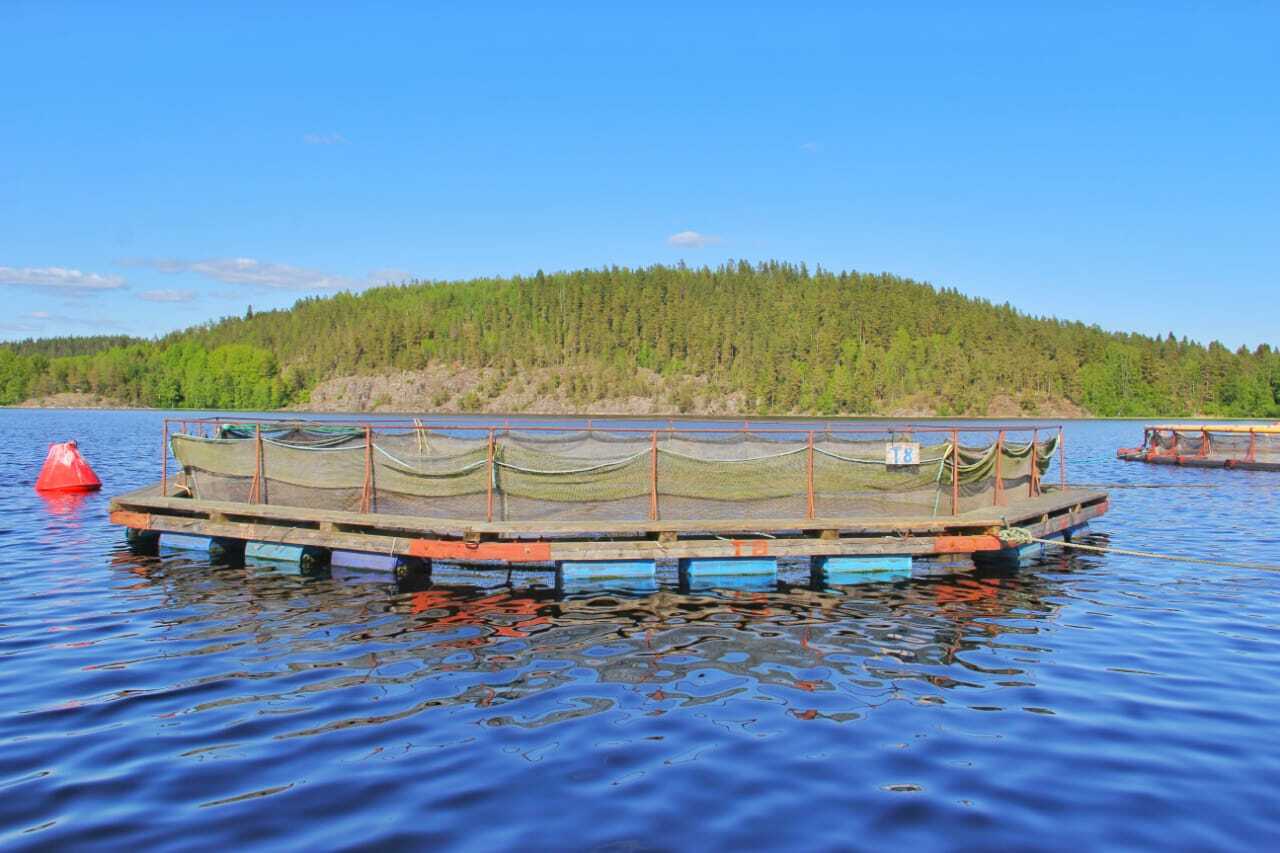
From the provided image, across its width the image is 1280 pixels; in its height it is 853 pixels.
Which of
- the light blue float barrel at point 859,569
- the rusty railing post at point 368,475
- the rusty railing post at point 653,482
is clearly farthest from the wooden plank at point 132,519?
the light blue float barrel at point 859,569

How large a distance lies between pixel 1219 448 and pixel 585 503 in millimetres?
47261

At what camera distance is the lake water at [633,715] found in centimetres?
693

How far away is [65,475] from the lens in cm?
3095

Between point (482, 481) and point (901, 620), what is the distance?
731cm

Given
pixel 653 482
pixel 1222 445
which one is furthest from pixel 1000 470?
pixel 1222 445

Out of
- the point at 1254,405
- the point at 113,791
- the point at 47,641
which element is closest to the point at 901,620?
the point at 113,791

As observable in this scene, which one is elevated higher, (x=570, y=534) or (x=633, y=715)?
(x=570, y=534)

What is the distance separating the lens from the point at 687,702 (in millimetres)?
9617

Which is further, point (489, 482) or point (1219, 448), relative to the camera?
point (1219, 448)

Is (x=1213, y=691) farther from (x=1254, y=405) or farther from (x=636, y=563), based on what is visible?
(x=1254, y=405)

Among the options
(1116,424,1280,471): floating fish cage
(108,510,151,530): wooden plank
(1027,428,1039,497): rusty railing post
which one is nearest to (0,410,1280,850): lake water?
(108,510,151,530): wooden plank

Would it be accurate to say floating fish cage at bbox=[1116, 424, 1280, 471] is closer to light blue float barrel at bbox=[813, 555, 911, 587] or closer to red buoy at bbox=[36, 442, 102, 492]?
light blue float barrel at bbox=[813, 555, 911, 587]

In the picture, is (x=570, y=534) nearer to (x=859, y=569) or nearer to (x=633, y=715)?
(x=859, y=569)

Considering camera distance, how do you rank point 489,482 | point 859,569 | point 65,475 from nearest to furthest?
point 489,482, point 859,569, point 65,475
